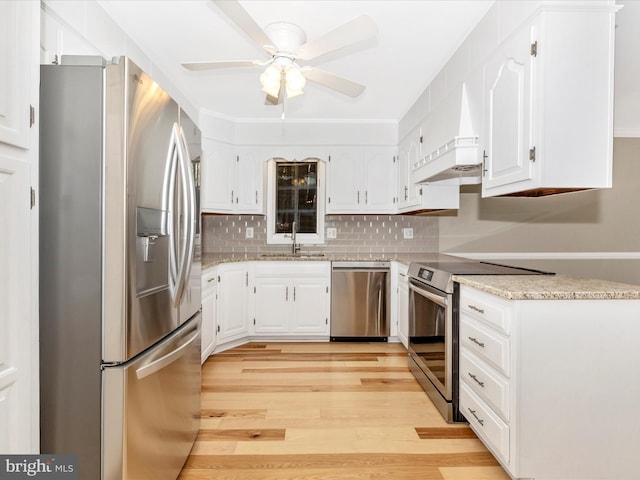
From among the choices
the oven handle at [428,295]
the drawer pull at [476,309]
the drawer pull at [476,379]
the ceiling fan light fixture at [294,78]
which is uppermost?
the ceiling fan light fixture at [294,78]

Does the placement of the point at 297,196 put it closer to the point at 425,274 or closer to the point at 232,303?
the point at 232,303

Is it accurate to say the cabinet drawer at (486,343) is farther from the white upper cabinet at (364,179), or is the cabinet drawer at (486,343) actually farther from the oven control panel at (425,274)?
the white upper cabinet at (364,179)

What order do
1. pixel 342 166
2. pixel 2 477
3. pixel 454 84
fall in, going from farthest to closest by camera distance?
pixel 342 166 < pixel 454 84 < pixel 2 477

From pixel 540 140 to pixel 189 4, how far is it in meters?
1.98

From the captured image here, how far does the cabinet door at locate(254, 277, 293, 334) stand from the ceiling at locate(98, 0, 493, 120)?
1808 millimetres

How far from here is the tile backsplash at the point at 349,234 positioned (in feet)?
14.8

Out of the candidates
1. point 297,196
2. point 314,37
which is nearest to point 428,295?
point 314,37

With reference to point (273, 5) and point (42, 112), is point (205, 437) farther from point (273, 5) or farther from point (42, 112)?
point (273, 5)

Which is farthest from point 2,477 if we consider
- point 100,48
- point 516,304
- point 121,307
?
point 100,48

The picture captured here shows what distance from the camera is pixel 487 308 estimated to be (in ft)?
6.27

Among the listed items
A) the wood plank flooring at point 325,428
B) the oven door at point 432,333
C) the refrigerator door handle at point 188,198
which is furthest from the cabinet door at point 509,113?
the refrigerator door handle at point 188,198

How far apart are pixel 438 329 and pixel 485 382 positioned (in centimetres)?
58

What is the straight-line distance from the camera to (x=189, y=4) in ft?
7.00

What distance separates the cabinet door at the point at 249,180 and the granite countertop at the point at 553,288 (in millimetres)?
2735
